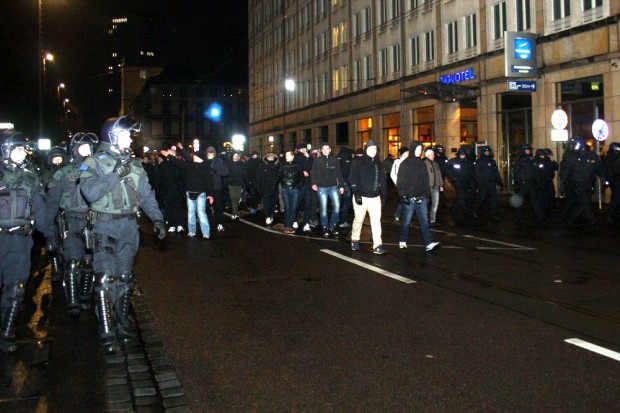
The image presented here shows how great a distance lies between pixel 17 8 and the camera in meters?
44.7

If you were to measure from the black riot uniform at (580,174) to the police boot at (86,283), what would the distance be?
11.3 meters

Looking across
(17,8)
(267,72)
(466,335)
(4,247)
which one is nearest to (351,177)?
(466,335)

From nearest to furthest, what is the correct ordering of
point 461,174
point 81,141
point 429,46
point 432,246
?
point 81,141 < point 432,246 < point 461,174 < point 429,46

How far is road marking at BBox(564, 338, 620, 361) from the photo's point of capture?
18.7 feet

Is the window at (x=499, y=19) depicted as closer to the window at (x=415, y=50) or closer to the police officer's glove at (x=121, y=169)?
the window at (x=415, y=50)

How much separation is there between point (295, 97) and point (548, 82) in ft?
113

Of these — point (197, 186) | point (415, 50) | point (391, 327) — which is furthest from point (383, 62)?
point (391, 327)

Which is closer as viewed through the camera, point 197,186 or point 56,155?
point 56,155

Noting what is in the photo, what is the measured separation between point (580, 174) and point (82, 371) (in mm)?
12757

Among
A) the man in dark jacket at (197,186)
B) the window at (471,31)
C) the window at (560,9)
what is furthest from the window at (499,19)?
the man in dark jacket at (197,186)

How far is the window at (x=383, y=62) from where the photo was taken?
138ft

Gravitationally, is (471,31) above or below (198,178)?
above

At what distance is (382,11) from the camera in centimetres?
4212

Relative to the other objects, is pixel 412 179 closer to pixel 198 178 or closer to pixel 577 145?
pixel 198 178
